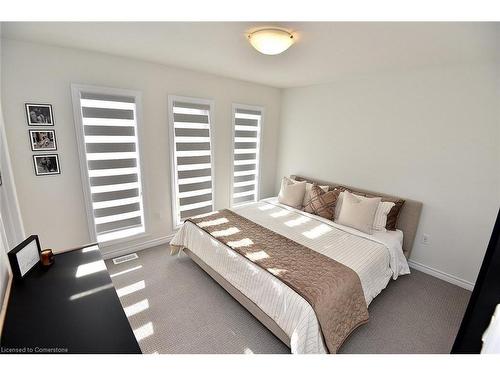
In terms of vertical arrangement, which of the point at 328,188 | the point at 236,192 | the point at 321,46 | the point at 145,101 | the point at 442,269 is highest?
the point at 321,46

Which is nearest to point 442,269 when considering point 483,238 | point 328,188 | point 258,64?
point 483,238

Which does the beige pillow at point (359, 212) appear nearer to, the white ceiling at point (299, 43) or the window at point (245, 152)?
the white ceiling at point (299, 43)

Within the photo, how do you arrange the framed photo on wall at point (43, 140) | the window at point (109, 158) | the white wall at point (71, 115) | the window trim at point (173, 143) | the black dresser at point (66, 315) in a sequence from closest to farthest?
the black dresser at point (66, 315), the white wall at point (71, 115), the framed photo on wall at point (43, 140), the window at point (109, 158), the window trim at point (173, 143)

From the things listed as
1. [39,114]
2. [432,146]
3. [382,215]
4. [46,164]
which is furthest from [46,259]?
[432,146]

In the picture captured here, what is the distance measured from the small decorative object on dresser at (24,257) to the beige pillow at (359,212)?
2.97 m

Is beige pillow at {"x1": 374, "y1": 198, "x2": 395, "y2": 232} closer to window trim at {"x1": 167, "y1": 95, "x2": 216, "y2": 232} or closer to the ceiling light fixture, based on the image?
the ceiling light fixture

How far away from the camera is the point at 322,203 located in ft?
10.6

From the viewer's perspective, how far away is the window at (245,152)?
3837 millimetres

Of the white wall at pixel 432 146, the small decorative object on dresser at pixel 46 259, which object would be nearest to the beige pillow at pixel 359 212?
the white wall at pixel 432 146

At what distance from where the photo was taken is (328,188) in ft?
11.4

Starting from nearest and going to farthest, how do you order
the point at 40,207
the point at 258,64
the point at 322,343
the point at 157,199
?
the point at 322,343, the point at 40,207, the point at 258,64, the point at 157,199

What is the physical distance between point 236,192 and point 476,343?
3.37 m

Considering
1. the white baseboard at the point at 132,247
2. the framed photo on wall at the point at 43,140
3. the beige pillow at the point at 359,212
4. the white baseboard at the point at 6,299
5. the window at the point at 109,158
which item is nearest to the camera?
the white baseboard at the point at 6,299
